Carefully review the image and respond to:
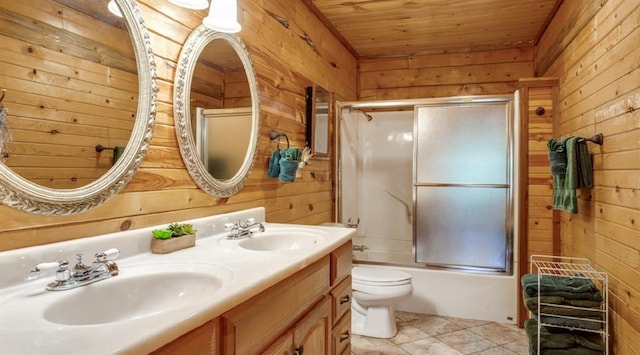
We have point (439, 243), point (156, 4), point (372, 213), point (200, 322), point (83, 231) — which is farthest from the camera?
point (372, 213)

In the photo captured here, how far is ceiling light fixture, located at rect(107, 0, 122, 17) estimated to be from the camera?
3.86 feet

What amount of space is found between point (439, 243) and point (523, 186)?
2.57ft

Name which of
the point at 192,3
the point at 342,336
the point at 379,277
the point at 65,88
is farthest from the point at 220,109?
the point at 379,277

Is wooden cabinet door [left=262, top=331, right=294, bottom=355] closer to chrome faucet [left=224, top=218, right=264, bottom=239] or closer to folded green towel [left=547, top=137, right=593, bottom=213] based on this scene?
chrome faucet [left=224, top=218, right=264, bottom=239]

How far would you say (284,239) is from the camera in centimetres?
176

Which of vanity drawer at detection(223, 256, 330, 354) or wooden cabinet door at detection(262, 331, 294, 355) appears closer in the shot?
vanity drawer at detection(223, 256, 330, 354)

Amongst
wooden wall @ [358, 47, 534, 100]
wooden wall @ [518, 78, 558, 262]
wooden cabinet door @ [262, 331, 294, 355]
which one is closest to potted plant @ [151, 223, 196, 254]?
wooden cabinet door @ [262, 331, 294, 355]

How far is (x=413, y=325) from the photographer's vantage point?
280cm

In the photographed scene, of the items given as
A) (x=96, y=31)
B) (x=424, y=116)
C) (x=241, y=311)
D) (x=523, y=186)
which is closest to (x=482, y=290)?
(x=523, y=186)

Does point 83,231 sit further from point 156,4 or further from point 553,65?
point 553,65

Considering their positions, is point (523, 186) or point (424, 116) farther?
point (424, 116)

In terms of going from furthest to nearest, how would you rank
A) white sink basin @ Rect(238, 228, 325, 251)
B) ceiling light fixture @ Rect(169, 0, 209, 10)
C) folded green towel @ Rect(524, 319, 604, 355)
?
folded green towel @ Rect(524, 319, 604, 355) < white sink basin @ Rect(238, 228, 325, 251) < ceiling light fixture @ Rect(169, 0, 209, 10)

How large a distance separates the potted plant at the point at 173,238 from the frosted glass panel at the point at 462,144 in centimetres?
221

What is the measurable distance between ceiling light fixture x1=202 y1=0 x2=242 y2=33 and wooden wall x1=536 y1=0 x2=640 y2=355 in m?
1.68
